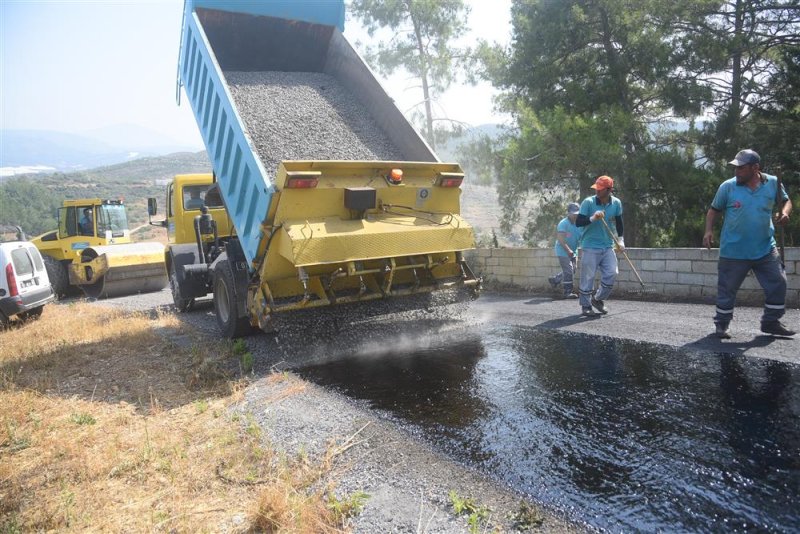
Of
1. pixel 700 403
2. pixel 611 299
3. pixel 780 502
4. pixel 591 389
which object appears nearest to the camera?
pixel 780 502

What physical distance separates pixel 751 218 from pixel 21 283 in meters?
9.69

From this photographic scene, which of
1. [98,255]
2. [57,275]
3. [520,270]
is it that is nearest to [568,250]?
[520,270]

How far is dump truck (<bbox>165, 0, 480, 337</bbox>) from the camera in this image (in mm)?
4934

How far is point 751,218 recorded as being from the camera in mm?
4695

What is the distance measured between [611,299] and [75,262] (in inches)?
484

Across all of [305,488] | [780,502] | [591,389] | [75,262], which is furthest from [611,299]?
[75,262]

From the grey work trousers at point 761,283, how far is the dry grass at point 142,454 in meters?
3.80

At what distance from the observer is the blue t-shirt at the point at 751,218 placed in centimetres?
468

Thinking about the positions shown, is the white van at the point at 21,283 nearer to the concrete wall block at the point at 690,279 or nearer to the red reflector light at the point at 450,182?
the red reflector light at the point at 450,182

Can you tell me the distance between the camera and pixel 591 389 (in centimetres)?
379

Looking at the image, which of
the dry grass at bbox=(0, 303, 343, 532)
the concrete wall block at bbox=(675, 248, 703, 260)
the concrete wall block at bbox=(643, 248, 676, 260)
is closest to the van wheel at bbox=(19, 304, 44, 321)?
the dry grass at bbox=(0, 303, 343, 532)

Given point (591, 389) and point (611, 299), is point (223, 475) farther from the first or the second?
point (611, 299)

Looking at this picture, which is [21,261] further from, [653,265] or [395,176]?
[653,265]

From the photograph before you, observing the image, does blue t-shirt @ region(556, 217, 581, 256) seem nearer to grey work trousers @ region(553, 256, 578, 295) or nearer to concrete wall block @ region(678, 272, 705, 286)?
grey work trousers @ region(553, 256, 578, 295)
